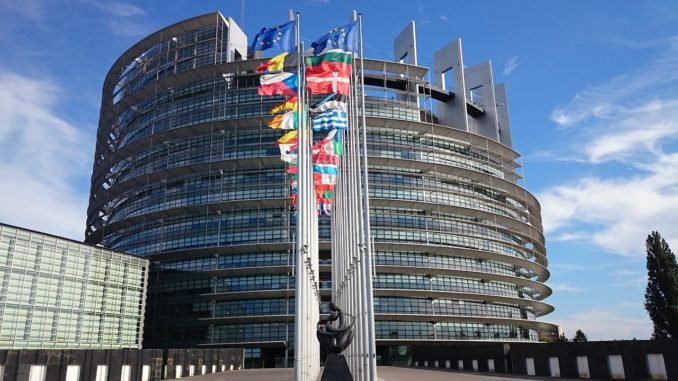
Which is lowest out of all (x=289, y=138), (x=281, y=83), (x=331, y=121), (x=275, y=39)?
(x=331, y=121)

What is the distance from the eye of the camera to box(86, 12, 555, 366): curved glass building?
229 ft

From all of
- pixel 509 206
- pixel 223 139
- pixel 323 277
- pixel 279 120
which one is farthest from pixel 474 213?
pixel 279 120

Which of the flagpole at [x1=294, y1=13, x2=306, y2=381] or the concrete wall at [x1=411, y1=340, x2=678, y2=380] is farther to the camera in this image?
the concrete wall at [x1=411, y1=340, x2=678, y2=380]

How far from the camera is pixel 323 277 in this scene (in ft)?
238

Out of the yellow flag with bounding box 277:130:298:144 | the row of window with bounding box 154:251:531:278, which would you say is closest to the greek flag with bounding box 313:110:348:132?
the yellow flag with bounding box 277:130:298:144

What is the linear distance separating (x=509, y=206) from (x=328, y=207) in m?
52.4

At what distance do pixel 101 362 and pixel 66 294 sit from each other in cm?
2504

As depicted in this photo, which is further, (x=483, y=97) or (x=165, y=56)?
(x=483, y=97)

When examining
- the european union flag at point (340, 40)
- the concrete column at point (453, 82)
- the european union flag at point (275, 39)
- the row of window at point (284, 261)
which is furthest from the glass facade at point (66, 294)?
the concrete column at point (453, 82)

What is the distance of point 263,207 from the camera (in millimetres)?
72812

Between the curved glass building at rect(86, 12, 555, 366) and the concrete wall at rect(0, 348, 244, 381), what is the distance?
26.6 m

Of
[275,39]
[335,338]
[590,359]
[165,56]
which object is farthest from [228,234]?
[590,359]

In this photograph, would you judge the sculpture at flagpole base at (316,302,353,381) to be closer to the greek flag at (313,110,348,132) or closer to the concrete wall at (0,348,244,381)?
the greek flag at (313,110,348,132)

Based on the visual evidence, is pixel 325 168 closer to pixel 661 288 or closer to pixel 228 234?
pixel 228 234
